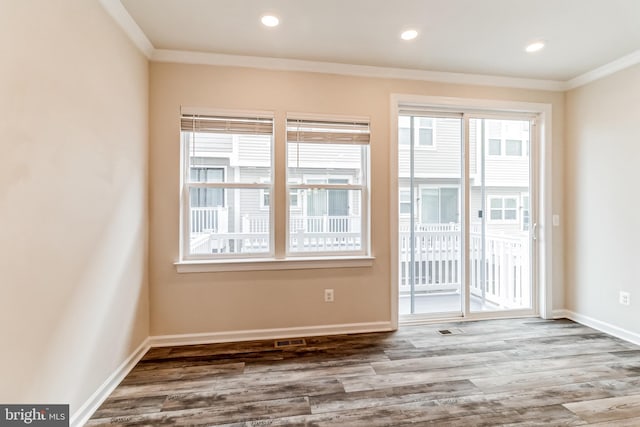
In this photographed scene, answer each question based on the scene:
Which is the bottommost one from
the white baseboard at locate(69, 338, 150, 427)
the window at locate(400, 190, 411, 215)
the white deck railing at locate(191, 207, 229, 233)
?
the white baseboard at locate(69, 338, 150, 427)

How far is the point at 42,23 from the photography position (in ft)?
4.75

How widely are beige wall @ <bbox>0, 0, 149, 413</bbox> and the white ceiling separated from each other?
0.61 meters

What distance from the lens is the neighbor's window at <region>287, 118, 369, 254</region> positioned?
2.98 metres

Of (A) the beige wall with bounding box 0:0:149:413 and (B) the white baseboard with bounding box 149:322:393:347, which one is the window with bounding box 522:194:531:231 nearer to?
(B) the white baseboard with bounding box 149:322:393:347

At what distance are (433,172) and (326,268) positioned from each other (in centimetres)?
159

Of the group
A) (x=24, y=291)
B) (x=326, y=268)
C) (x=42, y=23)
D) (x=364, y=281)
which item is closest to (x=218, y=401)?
(x=24, y=291)

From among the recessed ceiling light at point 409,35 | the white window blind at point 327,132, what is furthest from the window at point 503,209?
the recessed ceiling light at point 409,35

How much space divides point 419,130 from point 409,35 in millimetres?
1081

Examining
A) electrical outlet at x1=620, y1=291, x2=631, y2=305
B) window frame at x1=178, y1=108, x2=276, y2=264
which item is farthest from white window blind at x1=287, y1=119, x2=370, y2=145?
electrical outlet at x1=620, y1=291, x2=631, y2=305

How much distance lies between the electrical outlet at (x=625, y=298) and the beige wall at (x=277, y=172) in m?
2.21

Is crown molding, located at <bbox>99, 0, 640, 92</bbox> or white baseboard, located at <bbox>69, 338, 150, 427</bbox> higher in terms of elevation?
crown molding, located at <bbox>99, 0, 640, 92</bbox>

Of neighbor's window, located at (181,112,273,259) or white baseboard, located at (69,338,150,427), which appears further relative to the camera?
neighbor's window, located at (181,112,273,259)

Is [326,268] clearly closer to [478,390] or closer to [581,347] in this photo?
[478,390]

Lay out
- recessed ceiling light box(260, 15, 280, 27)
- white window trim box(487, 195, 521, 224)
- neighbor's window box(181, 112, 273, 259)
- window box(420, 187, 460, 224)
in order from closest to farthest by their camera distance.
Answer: recessed ceiling light box(260, 15, 280, 27)
neighbor's window box(181, 112, 273, 259)
window box(420, 187, 460, 224)
white window trim box(487, 195, 521, 224)
